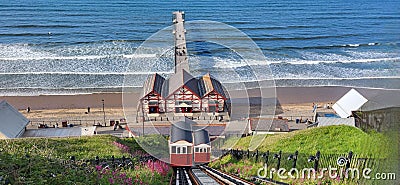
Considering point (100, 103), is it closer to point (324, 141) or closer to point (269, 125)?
point (269, 125)

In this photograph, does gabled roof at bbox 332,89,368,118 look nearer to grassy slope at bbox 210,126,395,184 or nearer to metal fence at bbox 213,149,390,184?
grassy slope at bbox 210,126,395,184

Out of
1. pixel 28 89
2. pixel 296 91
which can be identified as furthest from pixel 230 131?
pixel 28 89

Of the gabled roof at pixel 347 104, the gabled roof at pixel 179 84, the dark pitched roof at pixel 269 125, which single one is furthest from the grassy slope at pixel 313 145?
the gabled roof at pixel 347 104

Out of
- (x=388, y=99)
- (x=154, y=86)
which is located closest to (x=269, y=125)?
(x=154, y=86)

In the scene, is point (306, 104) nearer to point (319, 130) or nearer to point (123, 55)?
point (319, 130)

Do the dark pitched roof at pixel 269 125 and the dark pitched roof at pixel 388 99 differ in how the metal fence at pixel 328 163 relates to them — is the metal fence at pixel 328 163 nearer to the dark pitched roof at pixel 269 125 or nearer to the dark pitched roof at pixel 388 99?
the dark pitched roof at pixel 388 99

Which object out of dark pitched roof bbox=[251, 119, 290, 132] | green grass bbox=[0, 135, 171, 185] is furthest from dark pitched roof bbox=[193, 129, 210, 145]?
dark pitched roof bbox=[251, 119, 290, 132]
